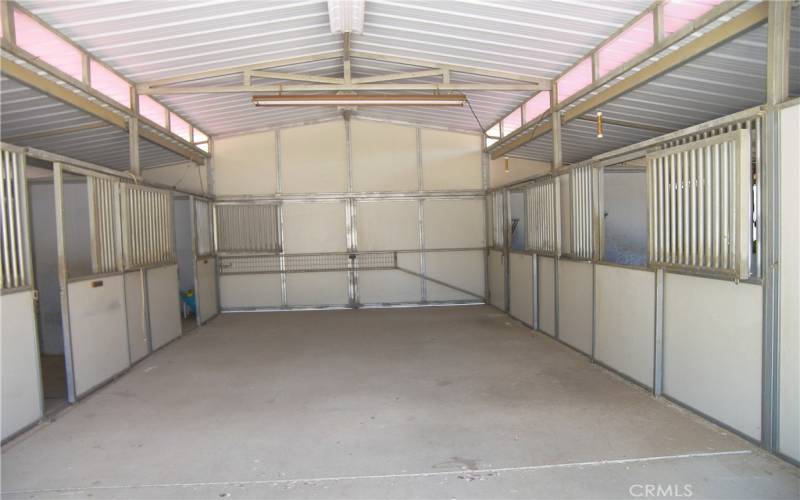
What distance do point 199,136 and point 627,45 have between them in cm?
691

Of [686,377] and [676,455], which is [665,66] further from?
[676,455]

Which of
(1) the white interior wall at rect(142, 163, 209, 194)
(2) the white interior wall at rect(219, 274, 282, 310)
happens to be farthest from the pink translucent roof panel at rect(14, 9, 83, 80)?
(2) the white interior wall at rect(219, 274, 282, 310)

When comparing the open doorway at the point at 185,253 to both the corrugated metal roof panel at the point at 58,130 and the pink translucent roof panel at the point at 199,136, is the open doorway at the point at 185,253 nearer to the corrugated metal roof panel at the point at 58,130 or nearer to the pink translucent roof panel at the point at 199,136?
the corrugated metal roof panel at the point at 58,130

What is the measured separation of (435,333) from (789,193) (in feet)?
14.8

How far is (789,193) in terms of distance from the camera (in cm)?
267

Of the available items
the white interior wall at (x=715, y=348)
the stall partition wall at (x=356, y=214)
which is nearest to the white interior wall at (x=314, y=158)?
the stall partition wall at (x=356, y=214)

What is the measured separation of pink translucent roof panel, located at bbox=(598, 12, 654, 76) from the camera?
426 cm

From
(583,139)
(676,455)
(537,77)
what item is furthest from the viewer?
(583,139)

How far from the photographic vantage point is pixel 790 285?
8.79 ft

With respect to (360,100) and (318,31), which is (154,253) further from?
(318,31)

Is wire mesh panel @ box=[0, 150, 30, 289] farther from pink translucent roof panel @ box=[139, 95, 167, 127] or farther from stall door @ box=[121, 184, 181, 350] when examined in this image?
pink translucent roof panel @ box=[139, 95, 167, 127]

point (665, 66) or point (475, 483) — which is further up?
point (665, 66)

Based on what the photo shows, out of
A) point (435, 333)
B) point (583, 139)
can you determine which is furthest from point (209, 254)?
point (583, 139)

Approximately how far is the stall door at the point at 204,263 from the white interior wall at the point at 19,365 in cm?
399
